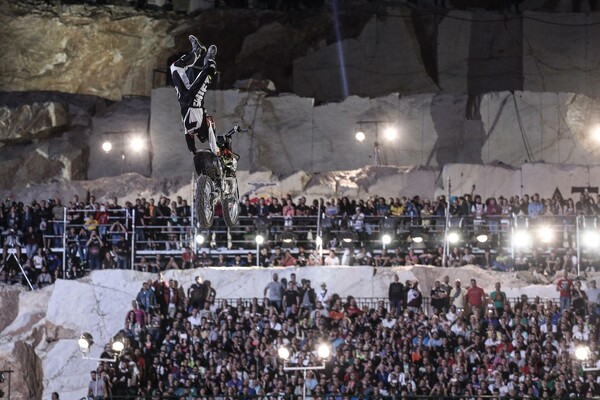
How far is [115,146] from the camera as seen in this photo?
128 ft

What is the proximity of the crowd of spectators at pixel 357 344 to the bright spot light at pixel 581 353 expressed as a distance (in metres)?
0.25

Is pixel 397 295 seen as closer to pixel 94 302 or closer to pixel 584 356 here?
pixel 584 356

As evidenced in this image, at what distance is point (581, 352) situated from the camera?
25.4 meters

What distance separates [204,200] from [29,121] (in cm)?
2408

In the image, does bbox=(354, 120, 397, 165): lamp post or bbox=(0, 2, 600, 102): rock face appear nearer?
bbox=(354, 120, 397, 165): lamp post

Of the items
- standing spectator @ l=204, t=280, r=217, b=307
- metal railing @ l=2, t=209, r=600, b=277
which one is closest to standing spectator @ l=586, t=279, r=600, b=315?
metal railing @ l=2, t=209, r=600, b=277

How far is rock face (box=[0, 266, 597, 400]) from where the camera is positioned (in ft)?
100

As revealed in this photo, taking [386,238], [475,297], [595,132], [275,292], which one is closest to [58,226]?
[275,292]

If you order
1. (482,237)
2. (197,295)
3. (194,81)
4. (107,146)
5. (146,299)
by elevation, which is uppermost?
(107,146)

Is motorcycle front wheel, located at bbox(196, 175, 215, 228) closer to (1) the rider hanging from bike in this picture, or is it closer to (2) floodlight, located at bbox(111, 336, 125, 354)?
(1) the rider hanging from bike

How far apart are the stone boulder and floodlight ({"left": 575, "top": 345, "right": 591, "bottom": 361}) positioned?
1997 cm

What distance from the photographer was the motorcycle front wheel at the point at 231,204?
17562mm

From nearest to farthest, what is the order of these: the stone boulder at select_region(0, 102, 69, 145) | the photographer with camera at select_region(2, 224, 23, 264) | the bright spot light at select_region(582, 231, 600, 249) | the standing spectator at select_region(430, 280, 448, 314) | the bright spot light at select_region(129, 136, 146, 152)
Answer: the standing spectator at select_region(430, 280, 448, 314), the bright spot light at select_region(582, 231, 600, 249), the photographer with camera at select_region(2, 224, 23, 264), the bright spot light at select_region(129, 136, 146, 152), the stone boulder at select_region(0, 102, 69, 145)

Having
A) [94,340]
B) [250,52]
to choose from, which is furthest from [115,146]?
[94,340]
